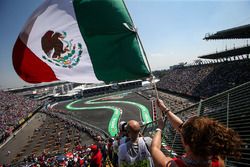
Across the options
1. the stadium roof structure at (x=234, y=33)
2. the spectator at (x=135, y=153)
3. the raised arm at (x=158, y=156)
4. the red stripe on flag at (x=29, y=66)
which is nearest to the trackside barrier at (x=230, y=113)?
the spectator at (x=135, y=153)

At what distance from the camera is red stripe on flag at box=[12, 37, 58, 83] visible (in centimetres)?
438

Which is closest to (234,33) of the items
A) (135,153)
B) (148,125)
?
(148,125)

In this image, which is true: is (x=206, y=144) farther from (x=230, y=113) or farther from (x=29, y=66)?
(x=29, y=66)

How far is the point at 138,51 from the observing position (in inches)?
141

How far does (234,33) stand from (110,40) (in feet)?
97.2

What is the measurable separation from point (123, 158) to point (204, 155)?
1.14 meters

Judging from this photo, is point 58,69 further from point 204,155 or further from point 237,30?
point 237,30

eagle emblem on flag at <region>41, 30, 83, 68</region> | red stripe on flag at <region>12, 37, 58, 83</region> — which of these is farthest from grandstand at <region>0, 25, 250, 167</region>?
red stripe on flag at <region>12, 37, 58, 83</region>

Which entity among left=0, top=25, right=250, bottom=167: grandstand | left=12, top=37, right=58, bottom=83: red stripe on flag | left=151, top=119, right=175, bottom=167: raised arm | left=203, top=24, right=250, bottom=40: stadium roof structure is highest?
left=203, top=24, right=250, bottom=40: stadium roof structure

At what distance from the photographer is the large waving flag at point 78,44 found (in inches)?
148

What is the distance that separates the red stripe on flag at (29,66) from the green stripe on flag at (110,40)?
4.11 feet

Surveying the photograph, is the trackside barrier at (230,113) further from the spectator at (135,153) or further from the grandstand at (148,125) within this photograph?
the spectator at (135,153)

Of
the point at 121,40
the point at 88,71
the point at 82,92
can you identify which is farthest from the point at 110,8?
the point at 82,92

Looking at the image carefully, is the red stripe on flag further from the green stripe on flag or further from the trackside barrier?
the trackside barrier
